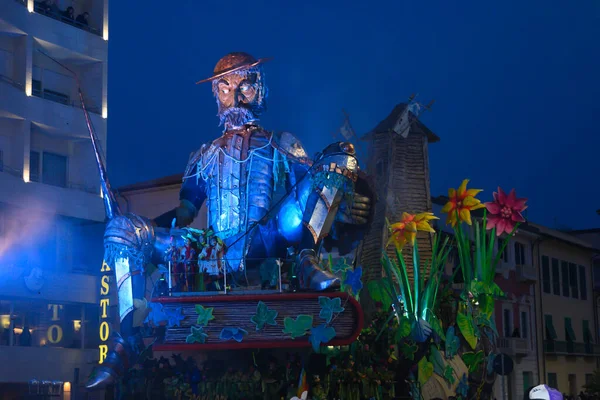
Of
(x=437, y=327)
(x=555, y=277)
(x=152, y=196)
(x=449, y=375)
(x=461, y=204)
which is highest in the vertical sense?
(x=152, y=196)

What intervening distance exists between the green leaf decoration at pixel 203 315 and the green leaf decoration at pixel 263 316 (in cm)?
53

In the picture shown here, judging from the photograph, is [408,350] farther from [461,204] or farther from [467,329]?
[461,204]

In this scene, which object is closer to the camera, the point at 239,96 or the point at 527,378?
the point at 239,96

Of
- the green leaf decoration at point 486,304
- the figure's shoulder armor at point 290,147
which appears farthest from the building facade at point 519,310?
the figure's shoulder armor at point 290,147

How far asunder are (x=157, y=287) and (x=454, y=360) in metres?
4.83

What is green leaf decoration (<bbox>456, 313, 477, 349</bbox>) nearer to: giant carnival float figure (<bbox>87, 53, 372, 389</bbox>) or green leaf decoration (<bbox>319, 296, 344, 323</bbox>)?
giant carnival float figure (<bbox>87, 53, 372, 389</bbox>)

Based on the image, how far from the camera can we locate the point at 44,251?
104ft

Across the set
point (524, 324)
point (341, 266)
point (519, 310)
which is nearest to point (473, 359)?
point (341, 266)

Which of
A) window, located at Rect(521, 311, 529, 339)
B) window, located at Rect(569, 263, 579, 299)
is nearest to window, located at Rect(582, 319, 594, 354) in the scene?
window, located at Rect(569, 263, 579, 299)

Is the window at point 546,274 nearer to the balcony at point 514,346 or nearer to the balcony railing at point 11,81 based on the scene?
the balcony at point 514,346

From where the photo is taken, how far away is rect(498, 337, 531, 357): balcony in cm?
3929

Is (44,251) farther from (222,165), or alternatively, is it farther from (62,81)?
(222,165)

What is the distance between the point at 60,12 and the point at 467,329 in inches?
848

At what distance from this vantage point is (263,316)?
12312mm
